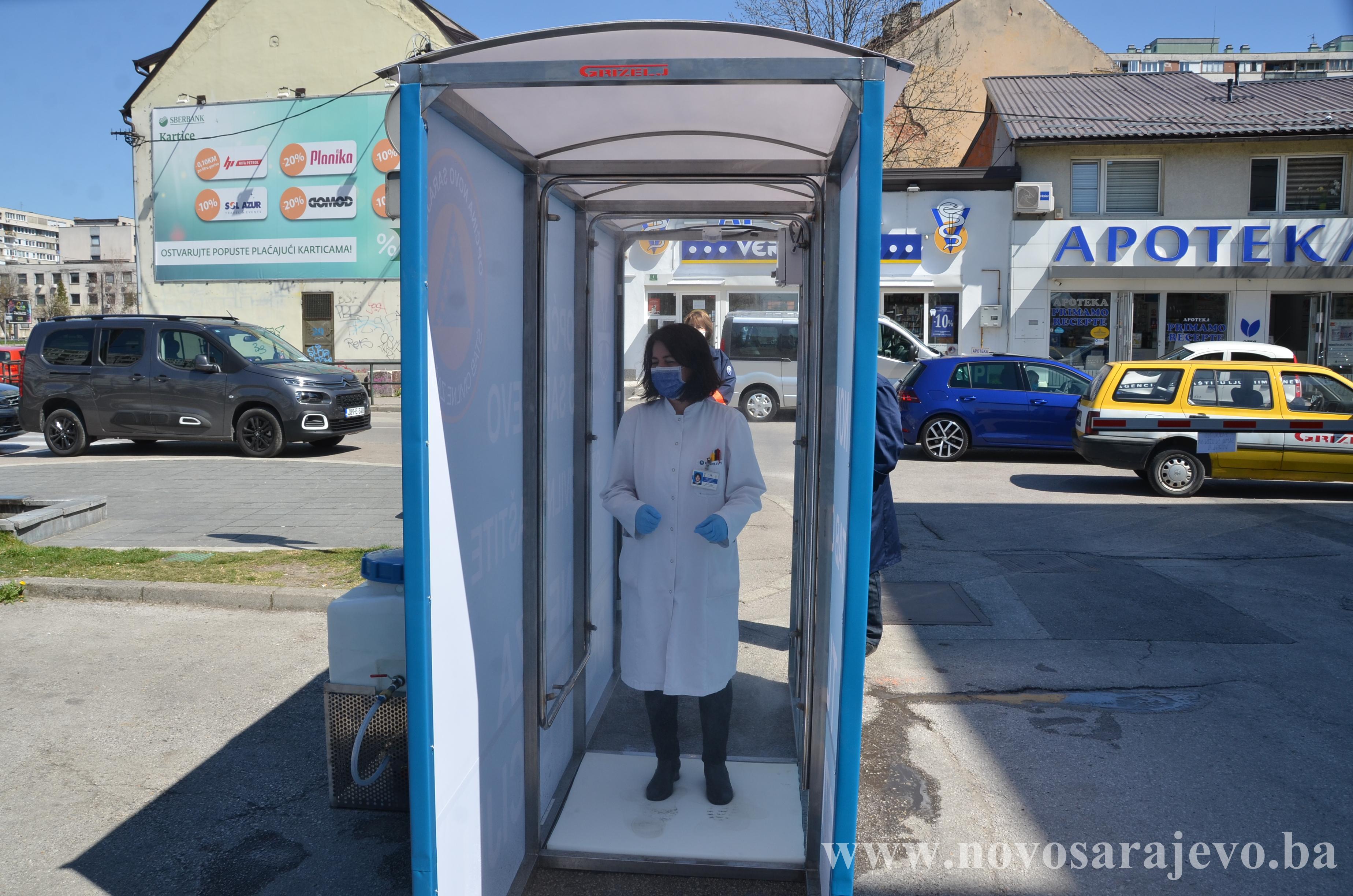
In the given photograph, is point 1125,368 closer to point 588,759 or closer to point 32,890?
point 588,759

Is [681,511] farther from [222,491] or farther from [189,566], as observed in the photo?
[222,491]

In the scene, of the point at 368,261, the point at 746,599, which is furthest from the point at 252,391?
the point at 368,261

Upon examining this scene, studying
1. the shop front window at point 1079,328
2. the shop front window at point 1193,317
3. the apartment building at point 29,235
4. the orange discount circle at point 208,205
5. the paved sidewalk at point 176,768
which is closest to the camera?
the paved sidewalk at point 176,768

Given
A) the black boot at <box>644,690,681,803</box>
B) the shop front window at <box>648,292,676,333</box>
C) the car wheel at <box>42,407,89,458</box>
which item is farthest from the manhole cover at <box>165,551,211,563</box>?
the shop front window at <box>648,292,676,333</box>

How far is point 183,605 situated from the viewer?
6.66 m

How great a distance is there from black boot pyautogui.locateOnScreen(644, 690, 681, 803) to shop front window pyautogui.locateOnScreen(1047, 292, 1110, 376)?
2095 centimetres

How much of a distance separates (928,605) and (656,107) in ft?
15.2

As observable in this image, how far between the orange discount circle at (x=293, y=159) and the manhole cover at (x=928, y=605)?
82.8 ft

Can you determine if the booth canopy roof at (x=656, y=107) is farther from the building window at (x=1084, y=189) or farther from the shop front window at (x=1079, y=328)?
the building window at (x=1084, y=189)

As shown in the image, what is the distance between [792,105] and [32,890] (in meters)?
3.56

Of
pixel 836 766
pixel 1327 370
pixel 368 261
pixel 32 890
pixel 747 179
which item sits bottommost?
pixel 32 890

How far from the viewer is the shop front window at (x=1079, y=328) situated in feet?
75.1

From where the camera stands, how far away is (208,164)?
2864cm

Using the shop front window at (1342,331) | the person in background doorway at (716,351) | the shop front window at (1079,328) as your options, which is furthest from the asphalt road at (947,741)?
the shop front window at (1342,331)
